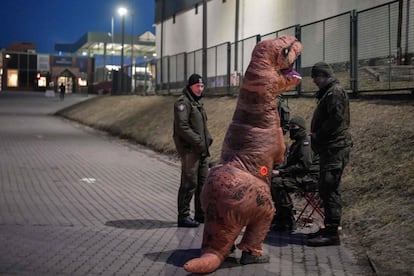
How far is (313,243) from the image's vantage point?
645 centimetres

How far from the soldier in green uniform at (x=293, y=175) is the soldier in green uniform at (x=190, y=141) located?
1.00 meters

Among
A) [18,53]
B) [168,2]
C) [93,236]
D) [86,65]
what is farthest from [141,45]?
[93,236]

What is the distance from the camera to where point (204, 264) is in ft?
17.5

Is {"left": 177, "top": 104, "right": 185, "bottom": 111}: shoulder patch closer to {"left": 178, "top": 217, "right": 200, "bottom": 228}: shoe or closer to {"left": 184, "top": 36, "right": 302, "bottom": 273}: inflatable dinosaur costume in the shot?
{"left": 178, "top": 217, "right": 200, "bottom": 228}: shoe

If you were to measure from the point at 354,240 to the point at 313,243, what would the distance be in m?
0.55

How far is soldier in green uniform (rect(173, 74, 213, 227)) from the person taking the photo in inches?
292

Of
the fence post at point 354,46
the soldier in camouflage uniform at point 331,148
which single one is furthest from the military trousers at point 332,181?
the fence post at point 354,46

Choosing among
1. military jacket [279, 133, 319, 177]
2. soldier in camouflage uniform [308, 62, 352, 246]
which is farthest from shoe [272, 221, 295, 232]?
soldier in camouflage uniform [308, 62, 352, 246]

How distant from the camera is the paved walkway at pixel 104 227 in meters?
5.68

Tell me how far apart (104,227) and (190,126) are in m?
1.69

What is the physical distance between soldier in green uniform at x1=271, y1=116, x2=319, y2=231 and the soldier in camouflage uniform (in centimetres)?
69

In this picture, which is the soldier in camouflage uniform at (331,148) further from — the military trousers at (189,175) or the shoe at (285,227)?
the military trousers at (189,175)

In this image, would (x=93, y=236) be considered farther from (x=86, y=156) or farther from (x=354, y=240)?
(x=86, y=156)

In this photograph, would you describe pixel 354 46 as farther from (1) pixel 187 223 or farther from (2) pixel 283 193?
(1) pixel 187 223
